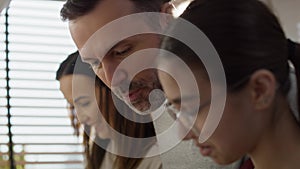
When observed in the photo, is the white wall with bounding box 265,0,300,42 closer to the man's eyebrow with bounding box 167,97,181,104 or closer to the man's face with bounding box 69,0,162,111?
the man's face with bounding box 69,0,162,111

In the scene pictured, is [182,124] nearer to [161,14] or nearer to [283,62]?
[283,62]

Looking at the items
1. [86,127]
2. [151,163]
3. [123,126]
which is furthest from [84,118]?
[151,163]

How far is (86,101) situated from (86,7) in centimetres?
47

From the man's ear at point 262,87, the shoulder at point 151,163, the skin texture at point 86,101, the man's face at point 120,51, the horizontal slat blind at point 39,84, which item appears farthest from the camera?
the horizontal slat blind at point 39,84

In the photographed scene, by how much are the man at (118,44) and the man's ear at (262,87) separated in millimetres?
255

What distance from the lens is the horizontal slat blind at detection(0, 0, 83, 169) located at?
81.9 inches

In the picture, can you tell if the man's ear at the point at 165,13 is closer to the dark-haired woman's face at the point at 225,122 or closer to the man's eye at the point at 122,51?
the man's eye at the point at 122,51

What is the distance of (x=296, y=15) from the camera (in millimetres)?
1888

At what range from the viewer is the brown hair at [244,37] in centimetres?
65

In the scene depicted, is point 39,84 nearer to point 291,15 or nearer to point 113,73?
point 291,15

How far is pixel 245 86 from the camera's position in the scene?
650mm

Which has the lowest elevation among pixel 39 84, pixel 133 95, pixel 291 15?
pixel 39 84

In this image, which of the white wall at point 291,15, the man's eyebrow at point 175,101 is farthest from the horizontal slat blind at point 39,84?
the man's eyebrow at point 175,101

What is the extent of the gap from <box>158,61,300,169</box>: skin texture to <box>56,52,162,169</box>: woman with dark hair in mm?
445
